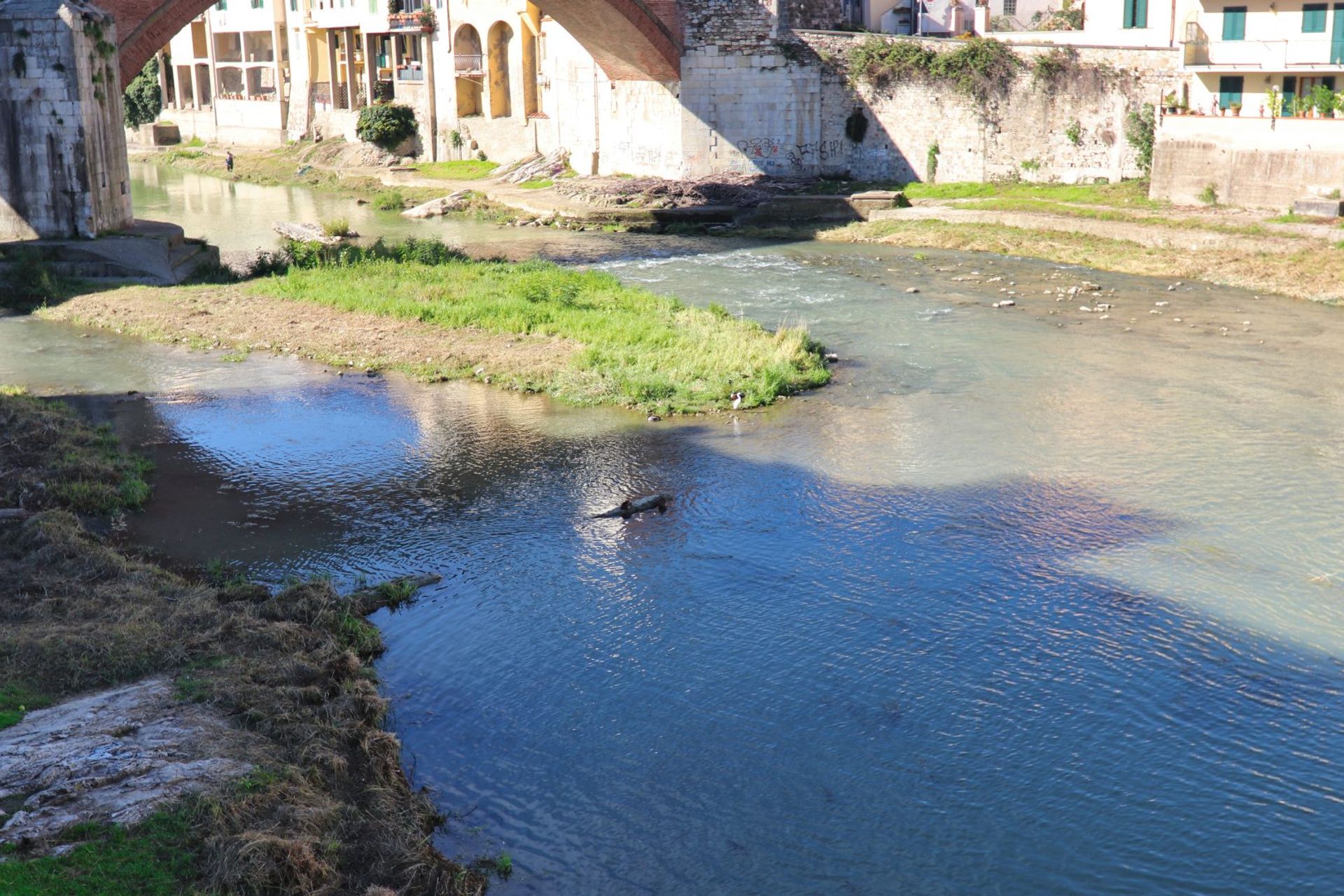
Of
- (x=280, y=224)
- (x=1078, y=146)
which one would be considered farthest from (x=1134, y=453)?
(x=280, y=224)

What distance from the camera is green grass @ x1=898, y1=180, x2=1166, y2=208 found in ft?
83.0

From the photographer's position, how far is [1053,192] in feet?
89.1

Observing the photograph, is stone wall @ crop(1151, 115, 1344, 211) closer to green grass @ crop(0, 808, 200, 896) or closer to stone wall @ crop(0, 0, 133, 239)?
stone wall @ crop(0, 0, 133, 239)

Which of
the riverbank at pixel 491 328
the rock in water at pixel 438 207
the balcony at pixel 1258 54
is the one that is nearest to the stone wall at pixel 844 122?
the balcony at pixel 1258 54

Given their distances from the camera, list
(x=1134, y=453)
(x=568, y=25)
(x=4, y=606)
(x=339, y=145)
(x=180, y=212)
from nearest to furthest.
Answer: (x=4, y=606), (x=1134, y=453), (x=568, y=25), (x=180, y=212), (x=339, y=145)

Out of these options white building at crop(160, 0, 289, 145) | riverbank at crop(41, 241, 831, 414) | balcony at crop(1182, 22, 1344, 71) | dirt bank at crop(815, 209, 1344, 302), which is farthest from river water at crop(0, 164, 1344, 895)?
white building at crop(160, 0, 289, 145)

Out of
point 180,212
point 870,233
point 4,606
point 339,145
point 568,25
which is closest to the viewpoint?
point 4,606

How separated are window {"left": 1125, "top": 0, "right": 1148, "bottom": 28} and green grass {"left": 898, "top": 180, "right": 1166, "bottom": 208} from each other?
4931 mm

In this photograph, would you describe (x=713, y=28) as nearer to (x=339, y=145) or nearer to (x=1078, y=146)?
(x=1078, y=146)

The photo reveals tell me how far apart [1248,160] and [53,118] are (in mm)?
19487

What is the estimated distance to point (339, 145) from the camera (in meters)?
42.5

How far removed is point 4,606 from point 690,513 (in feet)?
17.0

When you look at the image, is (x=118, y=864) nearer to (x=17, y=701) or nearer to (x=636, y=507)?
(x=17, y=701)

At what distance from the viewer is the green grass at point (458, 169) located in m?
36.9
